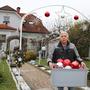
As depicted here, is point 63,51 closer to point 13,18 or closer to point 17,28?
point 17,28

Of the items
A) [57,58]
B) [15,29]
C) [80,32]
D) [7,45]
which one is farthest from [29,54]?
[57,58]

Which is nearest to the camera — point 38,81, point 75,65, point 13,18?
point 75,65

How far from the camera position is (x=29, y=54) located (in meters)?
50.1

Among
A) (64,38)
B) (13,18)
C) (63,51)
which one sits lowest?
(63,51)

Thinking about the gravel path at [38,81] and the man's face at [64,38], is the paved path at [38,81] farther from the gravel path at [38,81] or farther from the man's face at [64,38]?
the man's face at [64,38]

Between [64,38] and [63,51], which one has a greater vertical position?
[64,38]

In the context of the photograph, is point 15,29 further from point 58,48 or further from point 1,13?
point 58,48

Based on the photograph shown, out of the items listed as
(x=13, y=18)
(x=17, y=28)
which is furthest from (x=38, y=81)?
(x=13, y=18)

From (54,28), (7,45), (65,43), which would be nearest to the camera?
(65,43)

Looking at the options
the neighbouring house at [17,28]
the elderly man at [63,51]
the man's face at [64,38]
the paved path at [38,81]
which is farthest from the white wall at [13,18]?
the man's face at [64,38]

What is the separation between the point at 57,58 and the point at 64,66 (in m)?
0.52

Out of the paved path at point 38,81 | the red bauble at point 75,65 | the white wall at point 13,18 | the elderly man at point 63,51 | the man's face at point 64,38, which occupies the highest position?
the white wall at point 13,18

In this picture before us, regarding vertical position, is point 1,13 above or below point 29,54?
above

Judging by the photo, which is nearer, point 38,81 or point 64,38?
point 64,38
